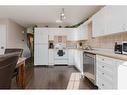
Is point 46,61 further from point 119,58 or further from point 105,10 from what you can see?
point 119,58

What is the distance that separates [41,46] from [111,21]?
5264 millimetres

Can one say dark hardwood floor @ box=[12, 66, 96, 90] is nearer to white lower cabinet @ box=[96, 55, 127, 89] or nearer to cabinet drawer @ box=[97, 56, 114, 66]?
white lower cabinet @ box=[96, 55, 127, 89]

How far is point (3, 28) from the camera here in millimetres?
6855

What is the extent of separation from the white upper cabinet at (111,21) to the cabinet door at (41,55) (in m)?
3.98

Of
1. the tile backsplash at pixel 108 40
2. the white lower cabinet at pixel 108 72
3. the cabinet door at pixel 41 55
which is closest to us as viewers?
the white lower cabinet at pixel 108 72

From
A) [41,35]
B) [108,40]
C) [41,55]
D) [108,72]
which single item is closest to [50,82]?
[108,40]

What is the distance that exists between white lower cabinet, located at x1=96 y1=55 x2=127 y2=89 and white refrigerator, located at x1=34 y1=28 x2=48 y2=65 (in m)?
4.88

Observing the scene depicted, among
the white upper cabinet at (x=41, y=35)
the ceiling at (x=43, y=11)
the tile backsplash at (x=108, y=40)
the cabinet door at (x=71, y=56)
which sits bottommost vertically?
the cabinet door at (x=71, y=56)

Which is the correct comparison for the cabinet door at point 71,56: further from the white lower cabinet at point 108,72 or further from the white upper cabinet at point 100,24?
the white lower cabinet at point 108,72

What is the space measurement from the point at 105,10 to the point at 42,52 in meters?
4.97

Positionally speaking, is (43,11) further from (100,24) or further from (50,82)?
(50,82)

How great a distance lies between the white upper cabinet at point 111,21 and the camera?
2.98 meters

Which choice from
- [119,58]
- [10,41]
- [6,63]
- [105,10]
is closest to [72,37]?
[10,41]

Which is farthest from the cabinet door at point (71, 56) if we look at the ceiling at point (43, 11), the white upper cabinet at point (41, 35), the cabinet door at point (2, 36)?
the cabinet door at point (2, 36)
